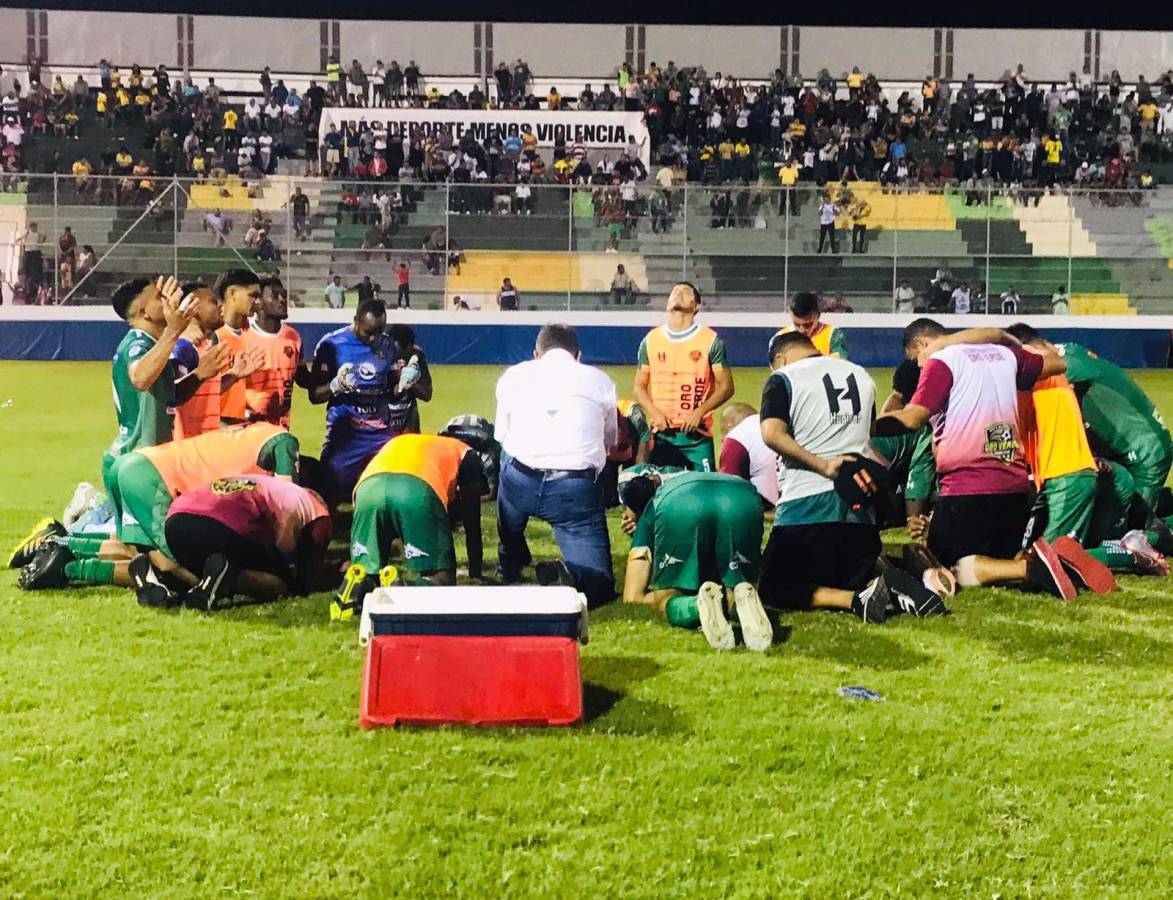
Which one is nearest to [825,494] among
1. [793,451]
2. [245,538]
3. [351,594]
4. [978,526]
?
[793,451]

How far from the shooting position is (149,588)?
6992mm

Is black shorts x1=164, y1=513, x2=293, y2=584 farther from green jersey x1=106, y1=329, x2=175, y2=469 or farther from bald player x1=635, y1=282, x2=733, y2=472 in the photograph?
bald player x1=635, y1=282, x2=733, y2=472

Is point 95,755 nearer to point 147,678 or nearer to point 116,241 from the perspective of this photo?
point 147,678

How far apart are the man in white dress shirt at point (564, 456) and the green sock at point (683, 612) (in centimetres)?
68

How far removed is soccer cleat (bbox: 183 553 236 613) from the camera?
693 cm

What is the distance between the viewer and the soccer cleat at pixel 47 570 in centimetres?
750

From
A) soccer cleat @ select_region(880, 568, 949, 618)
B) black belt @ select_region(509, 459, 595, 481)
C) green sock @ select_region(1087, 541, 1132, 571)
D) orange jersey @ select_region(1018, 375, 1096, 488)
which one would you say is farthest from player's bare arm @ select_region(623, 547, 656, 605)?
green sock @ select_region(1087, 541, 1132, 571)

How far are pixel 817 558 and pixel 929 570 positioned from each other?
2.79ft

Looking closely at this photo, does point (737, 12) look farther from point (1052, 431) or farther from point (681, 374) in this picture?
point (1052, 431)

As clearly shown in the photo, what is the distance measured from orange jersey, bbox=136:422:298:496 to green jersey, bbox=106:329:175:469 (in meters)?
0.26

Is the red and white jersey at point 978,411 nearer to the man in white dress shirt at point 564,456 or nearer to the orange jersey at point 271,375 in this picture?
the man in white dress shirt at point 564,456

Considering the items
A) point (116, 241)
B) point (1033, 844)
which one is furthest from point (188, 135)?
point (1033, 844)

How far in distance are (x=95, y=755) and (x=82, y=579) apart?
3150 millimetres

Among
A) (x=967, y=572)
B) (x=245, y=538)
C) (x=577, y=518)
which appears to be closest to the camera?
(x=245, y=538)
